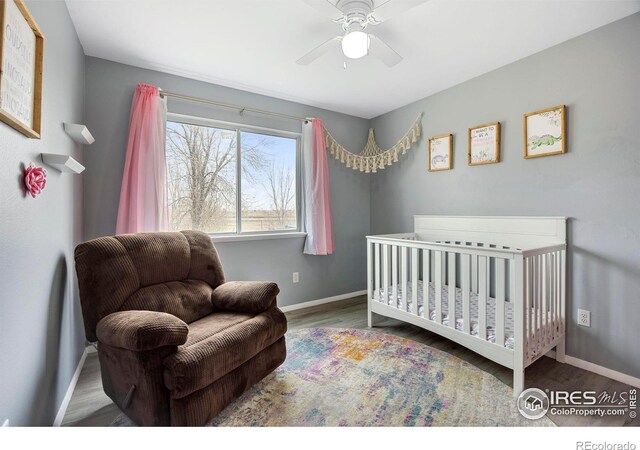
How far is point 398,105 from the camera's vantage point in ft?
11.2

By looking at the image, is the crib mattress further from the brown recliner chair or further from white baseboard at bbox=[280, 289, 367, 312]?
the brown recliner chair

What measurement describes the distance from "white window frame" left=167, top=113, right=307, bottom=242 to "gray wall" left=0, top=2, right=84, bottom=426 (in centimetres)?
86

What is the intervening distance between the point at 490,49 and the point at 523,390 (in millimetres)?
2326

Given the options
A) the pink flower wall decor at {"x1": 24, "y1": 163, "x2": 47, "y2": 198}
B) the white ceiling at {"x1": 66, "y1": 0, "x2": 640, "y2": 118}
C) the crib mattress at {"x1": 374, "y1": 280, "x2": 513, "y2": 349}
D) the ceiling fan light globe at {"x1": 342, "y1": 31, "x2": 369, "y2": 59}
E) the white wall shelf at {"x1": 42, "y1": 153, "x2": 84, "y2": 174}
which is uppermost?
the white ceiling at {"x1": 66, "y1": 0, "x2": 640, "y2": 118}

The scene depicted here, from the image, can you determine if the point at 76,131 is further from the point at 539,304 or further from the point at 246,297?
the point at 539,304

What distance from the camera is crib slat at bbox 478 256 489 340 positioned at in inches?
76.0

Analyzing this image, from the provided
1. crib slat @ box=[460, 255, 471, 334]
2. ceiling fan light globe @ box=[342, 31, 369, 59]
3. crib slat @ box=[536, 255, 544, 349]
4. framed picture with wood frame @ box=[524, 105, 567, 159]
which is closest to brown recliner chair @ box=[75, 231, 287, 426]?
crib slat @ box=[460, 255, 471, 334]

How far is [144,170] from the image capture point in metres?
2.40

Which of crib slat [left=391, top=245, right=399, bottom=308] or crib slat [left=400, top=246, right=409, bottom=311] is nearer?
crib slat [left=400, top=246, right=409, bottom=311]

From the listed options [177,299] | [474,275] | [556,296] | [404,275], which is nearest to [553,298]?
[556,296]

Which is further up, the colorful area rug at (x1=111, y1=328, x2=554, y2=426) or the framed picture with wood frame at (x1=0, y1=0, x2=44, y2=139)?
the framed picture with wood frame at (x1=0, y1=0, x2=44, y2=139)

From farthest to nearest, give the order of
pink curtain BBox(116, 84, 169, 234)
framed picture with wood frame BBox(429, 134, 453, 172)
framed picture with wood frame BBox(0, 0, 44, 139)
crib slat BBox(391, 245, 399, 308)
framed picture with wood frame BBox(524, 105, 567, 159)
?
framed picture with wood frame BBox(429, 134, 453, 172)
crib slat BBox(391, 245, 399, 308)
pink curtain BBox(116, 84, 169, 234)
framed picture with wood frame BBox(524, 105, 567, 159)
framed picture with wood frame BBox(0, 0, 44, 139)

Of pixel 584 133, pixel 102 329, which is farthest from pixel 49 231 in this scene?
pixel 584 133
